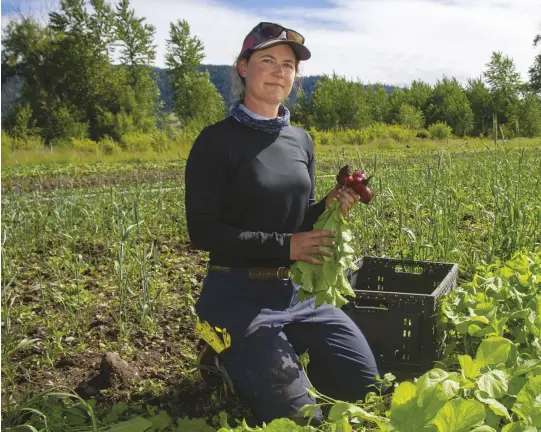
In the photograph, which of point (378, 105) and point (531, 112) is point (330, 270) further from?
point (378, 105)

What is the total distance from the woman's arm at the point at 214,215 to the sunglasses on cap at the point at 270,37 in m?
0.37

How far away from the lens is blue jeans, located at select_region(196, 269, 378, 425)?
2039 millimetres

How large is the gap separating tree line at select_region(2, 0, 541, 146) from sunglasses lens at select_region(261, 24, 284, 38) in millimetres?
20746

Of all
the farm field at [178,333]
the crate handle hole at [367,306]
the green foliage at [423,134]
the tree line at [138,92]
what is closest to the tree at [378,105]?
the tree line at [138,92]

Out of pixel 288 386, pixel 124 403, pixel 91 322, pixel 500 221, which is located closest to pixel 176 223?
pixel 91 322

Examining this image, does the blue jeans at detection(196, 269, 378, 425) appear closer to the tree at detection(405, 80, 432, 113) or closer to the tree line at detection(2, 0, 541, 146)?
the tree line at detection(2, 0, 541, 146)

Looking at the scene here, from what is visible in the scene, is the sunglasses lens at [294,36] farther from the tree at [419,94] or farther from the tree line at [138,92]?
the tree at [419,94]

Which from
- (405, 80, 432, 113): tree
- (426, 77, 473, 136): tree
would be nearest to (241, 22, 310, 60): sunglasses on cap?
(426, 77, 473, 136): tree

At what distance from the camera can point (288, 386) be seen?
204 cm

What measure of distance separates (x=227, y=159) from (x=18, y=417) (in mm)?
1158

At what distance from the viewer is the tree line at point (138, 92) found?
32562 millimetres

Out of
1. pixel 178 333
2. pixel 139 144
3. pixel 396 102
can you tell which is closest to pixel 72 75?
pixel 139 144

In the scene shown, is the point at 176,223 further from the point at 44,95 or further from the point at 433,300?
the point at 44,95

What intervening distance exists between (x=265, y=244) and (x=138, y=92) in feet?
123
